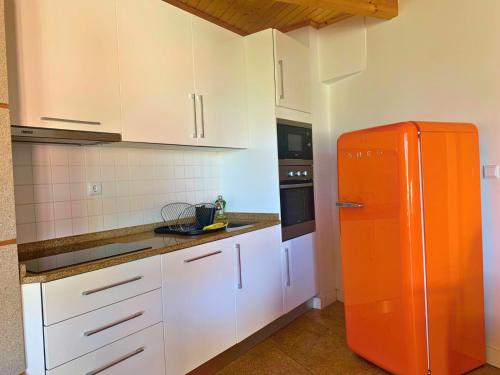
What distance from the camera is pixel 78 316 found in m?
1.44

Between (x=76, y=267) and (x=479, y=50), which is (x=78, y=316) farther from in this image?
(x=479, y=50)

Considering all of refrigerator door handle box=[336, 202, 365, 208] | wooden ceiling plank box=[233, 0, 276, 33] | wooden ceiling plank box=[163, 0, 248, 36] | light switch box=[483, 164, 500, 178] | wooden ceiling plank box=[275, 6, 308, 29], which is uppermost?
wooden ceiling plank box=[275, 6, 308, 29]

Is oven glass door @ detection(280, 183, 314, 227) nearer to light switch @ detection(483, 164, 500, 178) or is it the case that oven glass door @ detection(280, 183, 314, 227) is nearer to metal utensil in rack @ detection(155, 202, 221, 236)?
metal utensil in rack @ detection(155, 202, 221, 236)

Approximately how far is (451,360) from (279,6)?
8.75 feet

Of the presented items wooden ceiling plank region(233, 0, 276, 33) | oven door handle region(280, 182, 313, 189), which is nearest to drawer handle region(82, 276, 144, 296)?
oven door handle region(280, 182, 313, 189)

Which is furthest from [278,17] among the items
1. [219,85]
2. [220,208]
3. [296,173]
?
[220,208]

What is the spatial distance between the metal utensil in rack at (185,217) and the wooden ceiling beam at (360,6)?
4.86ft

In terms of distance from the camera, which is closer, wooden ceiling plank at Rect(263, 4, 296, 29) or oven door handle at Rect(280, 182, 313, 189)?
oven door handle at Rect(280, 182, 313, 189)

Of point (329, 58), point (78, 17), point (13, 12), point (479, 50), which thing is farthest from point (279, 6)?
point (13, 12)

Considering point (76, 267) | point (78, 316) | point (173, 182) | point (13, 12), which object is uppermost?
point (13, 12)

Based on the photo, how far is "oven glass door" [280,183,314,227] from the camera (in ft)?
9.03

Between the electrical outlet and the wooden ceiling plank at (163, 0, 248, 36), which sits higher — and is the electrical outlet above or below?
below

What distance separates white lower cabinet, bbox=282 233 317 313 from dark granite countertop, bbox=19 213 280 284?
38cm

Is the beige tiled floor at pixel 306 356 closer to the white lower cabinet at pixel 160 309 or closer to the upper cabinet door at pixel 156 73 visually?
the white lower cabinet at pixel 160 309
